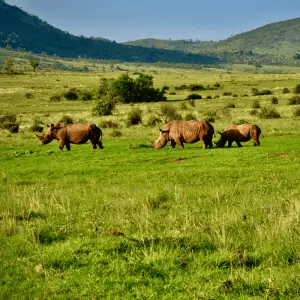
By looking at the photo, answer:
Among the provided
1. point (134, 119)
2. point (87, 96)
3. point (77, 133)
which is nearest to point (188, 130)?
point (77, 133)

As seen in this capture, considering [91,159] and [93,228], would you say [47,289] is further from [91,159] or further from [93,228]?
[91,159]

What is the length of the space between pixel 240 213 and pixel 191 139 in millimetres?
16317

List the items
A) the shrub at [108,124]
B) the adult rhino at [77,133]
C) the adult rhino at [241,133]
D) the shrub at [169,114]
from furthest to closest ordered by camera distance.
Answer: the shrub at [169,114], the shrub at [108,124], the adult rhino at [77,133], the adult rhino at [241,133]

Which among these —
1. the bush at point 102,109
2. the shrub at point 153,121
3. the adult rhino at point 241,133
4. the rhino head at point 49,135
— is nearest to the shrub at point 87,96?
the bush at point 102,109

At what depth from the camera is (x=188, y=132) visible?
26.6 meters

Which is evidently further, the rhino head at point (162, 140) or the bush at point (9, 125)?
the bush at point (9, 125)

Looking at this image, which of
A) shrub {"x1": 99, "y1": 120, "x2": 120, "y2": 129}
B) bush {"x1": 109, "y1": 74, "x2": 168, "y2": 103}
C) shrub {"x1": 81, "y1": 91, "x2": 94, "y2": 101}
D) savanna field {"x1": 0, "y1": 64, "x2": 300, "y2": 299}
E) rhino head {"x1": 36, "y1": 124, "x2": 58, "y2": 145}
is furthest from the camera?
shrub {"x1": 81, "y1": 91, "x2": 94, "y2": 101}

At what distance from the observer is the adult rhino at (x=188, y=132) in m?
26.2

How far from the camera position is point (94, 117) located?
52906 millimetres

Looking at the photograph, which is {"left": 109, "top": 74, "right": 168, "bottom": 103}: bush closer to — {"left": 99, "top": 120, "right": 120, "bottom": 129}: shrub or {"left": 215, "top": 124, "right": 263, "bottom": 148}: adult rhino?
{"left": 99, "top": 120, "right": 120, "bottom": 129}: shrub

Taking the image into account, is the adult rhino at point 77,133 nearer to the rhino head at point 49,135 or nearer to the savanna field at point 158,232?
the rhino head at point 49,135

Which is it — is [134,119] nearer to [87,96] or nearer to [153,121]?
[153,121]

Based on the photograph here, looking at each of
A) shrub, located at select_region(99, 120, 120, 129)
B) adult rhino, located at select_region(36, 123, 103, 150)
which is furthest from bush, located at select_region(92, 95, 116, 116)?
adult rhino, located at select_region(36, 123, 103, 150)

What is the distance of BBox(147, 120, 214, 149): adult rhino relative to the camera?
26.2m
